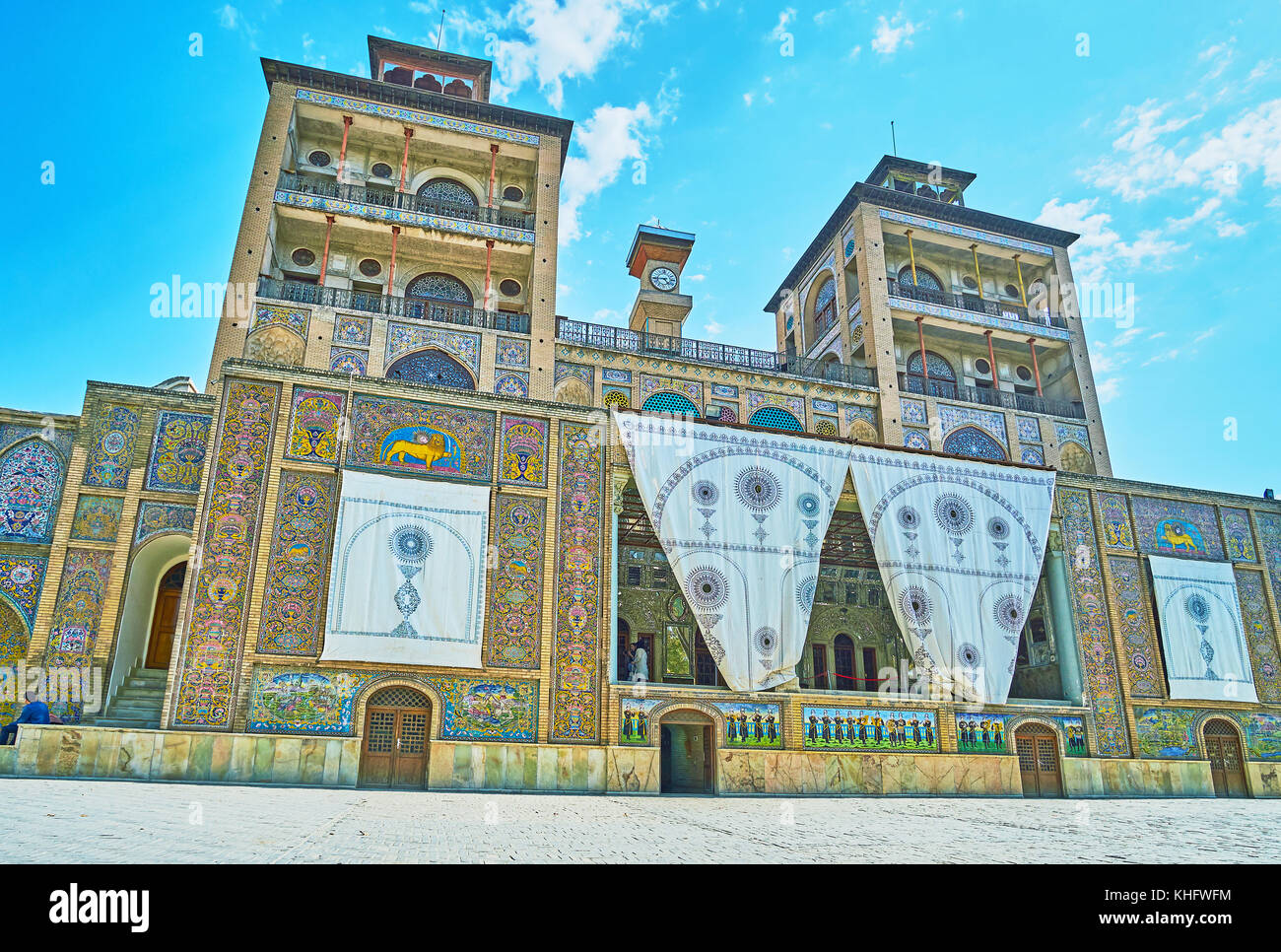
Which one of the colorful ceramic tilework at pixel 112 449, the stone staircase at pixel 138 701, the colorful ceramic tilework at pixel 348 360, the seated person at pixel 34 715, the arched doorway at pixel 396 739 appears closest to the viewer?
the seated person at pixel 34 715

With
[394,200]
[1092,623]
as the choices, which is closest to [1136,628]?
[1092,623]

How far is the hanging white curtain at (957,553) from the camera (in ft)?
52.0

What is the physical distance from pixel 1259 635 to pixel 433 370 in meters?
19.9

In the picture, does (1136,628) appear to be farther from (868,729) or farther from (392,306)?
(392,306)

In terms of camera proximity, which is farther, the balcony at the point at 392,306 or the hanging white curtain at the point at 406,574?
the balcony at the point at 392,306

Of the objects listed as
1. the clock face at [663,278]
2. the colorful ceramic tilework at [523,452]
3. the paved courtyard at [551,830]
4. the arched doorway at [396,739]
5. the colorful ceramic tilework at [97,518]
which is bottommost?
the paved courtyard at [551,830]

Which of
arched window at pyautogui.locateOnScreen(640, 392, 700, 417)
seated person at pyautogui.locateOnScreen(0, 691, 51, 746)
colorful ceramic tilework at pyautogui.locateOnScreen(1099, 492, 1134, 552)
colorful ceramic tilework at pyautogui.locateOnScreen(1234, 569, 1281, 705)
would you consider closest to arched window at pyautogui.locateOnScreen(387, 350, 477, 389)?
arched window at pyautogui.locateOnScreen(640, 392, 700, 417)

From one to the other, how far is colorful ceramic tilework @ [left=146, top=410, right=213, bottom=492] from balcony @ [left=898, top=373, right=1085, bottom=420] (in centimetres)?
1841

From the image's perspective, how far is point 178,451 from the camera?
1619cm

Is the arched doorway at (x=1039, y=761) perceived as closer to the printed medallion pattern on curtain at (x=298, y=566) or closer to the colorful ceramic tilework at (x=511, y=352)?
the printed medallion pattern on curtain at (x=298, y=566)

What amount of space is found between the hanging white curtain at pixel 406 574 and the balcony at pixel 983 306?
17.2 meters

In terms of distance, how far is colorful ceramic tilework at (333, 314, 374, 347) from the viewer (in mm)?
20578

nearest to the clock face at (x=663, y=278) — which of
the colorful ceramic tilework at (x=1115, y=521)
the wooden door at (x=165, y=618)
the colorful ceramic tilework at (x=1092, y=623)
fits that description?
the colorful ceramic tilework at (x=1092, y=623)

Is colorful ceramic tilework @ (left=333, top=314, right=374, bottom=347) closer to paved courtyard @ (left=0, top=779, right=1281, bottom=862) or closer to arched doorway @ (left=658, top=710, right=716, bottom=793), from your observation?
arched doorway @ (left=658, top=710, right=716, bottom=793)
